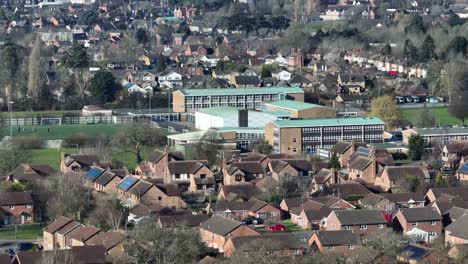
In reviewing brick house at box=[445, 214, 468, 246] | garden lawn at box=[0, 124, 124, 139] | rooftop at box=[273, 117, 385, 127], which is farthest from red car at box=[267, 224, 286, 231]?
garden lawn at box=[0, 124, 124, 139]

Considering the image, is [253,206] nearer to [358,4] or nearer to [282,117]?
[282,117]

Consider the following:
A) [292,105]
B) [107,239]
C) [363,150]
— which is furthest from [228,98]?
[107,239]

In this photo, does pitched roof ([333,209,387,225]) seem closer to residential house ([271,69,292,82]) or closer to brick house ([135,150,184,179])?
brick house ([135,150,184,179])

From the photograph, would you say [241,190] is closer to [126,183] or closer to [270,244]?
[126,183]

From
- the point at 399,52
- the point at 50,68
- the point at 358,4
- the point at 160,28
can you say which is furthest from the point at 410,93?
the point at 358,4

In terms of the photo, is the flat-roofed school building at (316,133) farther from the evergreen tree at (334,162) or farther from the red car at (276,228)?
the red car at (276,228)

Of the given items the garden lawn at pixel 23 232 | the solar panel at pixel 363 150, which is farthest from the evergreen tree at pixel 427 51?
the garden lawn at pixel 23 232
